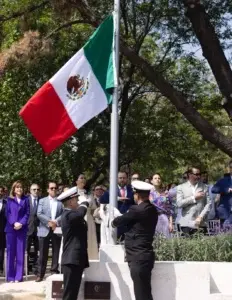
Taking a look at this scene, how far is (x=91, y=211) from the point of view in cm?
1034

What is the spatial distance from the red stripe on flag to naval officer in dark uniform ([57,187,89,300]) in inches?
48.9

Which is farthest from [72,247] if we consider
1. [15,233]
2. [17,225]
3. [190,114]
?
[15,233]

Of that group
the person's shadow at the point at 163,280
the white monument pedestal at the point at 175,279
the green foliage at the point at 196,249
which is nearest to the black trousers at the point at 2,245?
the white monument pedestal at the point at 175,279

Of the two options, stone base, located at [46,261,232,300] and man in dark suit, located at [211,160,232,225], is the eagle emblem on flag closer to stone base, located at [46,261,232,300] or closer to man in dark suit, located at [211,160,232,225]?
stone base, located at [46,261,232,300]

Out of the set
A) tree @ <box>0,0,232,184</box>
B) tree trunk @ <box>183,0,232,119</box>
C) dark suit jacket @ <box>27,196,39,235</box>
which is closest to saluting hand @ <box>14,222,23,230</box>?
dark suit jacket @ <box>27,196,39,235</box>

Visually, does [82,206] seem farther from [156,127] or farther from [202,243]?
[156,127]

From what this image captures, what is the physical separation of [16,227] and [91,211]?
2.78 m

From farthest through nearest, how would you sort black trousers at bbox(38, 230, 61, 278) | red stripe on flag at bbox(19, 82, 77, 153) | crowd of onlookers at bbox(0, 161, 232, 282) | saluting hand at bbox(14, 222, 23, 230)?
saluting hand at bbox(14, 222, 23, 230) → black trousers at bbox(38, 230, 61, 278) → crowd of onlookers at bbox(0, 161, 232, 282) → red stripe on flag at bbox(19, 82, 77, 153)

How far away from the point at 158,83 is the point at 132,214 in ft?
13.2

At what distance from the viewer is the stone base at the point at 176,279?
862 cm

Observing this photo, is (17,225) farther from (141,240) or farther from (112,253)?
(141,240)

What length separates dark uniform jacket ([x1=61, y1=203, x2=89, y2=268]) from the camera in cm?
851

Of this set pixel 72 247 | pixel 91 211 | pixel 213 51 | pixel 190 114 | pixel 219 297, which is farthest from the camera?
pixel 213 51

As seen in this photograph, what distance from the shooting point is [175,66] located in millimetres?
21875
